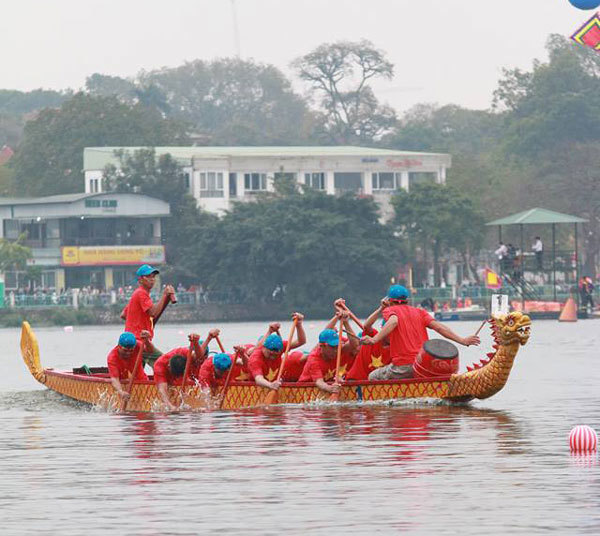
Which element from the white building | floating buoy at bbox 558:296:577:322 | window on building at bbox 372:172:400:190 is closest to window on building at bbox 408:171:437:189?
the white building

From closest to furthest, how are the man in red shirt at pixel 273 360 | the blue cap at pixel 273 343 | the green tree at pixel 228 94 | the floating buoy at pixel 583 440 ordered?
the floating buoy at pixel 583 440 < the blue cap at pixel 273 343 < the man in red shirt at pixel 273 360 < the green tree at pixel 228 94

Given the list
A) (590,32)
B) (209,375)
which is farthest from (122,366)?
(590,32)

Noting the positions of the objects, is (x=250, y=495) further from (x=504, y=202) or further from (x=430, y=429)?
(x=504, y=202)

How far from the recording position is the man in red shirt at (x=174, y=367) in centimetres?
3038

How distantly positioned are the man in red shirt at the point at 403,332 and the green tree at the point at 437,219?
8086 centimetres

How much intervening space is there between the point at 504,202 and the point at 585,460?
102167mm

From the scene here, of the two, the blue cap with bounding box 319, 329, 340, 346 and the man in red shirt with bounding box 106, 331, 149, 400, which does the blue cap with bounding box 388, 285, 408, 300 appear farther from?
the man in red shirt with bounding box 106, 331, 149, 400

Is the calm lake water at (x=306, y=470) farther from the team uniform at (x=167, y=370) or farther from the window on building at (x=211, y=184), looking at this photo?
the window on building at (x=211, y=184)

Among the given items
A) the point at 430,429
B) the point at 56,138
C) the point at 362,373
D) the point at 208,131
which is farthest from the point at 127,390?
the point at 208,131

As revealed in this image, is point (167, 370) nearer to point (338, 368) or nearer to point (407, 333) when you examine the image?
point (338, 368)

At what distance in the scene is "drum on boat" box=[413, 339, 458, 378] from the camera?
94.9 feet

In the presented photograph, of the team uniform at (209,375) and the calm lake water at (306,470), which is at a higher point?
the team uniform at (209,375)

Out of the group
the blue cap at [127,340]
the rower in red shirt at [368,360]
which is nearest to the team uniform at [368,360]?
the rower in red shirt at [368,360]

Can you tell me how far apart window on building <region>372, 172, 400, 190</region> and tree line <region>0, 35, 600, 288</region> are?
14.5 ft
